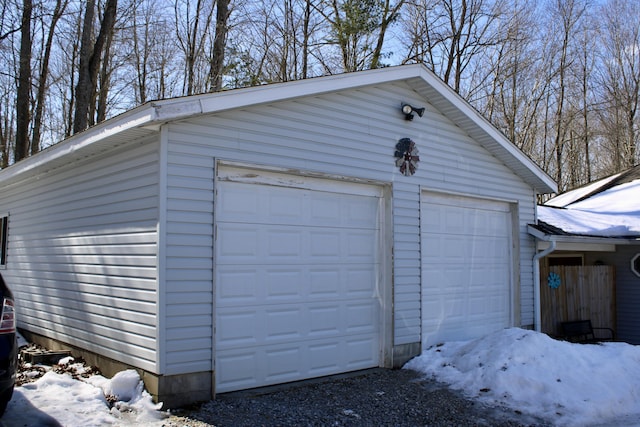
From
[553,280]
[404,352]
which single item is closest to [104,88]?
[553,280]

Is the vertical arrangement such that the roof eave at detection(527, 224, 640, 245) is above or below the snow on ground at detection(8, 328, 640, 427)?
above

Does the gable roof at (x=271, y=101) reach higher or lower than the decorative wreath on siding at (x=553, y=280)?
higher

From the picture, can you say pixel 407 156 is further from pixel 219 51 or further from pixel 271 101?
pixel 219 51

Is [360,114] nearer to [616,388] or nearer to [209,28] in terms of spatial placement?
[616,388]

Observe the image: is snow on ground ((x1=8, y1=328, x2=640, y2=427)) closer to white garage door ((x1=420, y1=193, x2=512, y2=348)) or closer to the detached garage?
the detached garage

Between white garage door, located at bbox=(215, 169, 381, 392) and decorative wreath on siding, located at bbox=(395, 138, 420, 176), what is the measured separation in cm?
58

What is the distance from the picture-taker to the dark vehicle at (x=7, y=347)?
4.31m

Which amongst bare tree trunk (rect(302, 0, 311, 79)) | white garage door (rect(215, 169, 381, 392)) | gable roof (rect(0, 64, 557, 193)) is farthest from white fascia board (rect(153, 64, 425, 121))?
bare tree trunk (rect(302, 0, 311, 79))

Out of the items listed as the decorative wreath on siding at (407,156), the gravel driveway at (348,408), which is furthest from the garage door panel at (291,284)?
the decorative wreath on siding at (407,156)

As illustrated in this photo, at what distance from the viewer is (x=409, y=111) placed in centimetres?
816

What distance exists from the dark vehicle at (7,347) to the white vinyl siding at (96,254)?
140 centimetres

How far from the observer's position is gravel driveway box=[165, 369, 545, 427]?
17.8 feet

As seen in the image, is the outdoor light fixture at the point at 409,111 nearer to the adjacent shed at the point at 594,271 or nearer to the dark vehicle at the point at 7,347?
the adjacent shed at the point at 594,271

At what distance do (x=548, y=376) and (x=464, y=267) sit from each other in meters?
2.74
